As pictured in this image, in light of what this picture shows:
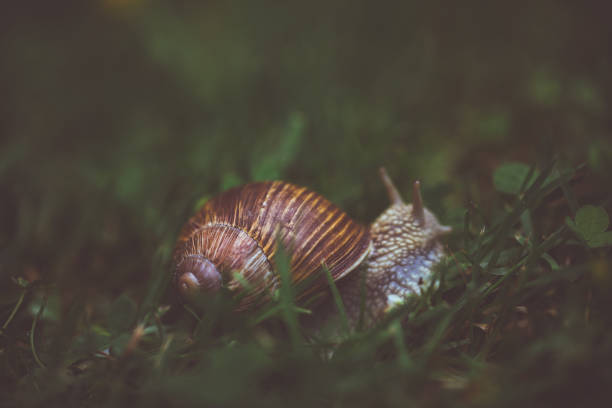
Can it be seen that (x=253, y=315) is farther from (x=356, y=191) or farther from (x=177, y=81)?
(x=177, y=81)

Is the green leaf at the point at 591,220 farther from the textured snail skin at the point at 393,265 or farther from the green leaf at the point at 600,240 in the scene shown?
the textured snail skin at the point at 393,265

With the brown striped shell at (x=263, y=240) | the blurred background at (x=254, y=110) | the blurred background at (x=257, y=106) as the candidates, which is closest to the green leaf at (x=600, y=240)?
the blurred background at (x=254, y=110)

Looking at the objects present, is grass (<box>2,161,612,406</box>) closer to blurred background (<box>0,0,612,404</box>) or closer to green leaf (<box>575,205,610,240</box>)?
green leaf (<box>575,205,610,240</box>)

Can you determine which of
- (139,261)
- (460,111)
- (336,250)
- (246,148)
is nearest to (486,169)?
(460,111)

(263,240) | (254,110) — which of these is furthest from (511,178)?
(254,110)

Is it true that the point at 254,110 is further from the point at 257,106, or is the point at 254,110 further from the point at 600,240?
the point at 600,240
